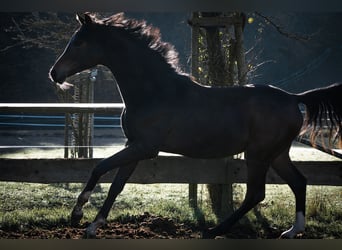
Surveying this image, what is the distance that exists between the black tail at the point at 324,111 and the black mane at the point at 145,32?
99 centimetres

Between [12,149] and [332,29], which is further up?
[332,29]

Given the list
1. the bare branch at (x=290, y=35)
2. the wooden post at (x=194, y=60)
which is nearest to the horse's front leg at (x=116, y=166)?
the wooden post at (x=194, y=60)

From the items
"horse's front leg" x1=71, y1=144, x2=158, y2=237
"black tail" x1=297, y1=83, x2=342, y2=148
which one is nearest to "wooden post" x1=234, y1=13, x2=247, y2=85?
"black tail" x1=297, y1=83, x2=342, y2=148

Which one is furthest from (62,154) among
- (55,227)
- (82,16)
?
(82,16)

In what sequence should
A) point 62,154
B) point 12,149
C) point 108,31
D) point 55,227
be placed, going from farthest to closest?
point 62,154 → point 12,149 → point 55,227 → point 108,31

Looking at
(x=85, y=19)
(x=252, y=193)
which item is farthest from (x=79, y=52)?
(x=252, y=193)

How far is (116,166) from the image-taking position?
330 cm

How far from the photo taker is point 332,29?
12.7ft

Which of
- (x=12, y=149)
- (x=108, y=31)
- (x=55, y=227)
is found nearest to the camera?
(x=108, y=31)

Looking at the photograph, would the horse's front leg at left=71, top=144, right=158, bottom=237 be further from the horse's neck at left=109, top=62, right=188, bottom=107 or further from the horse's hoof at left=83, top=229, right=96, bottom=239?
the horse's neck at left=109, top=62, right=188, bottom=107

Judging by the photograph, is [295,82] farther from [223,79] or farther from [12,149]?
[12,149]

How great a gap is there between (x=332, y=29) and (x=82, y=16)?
6.55 feet

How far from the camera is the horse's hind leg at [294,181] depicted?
3.53 metres

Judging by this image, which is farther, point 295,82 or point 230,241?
point 295,82
